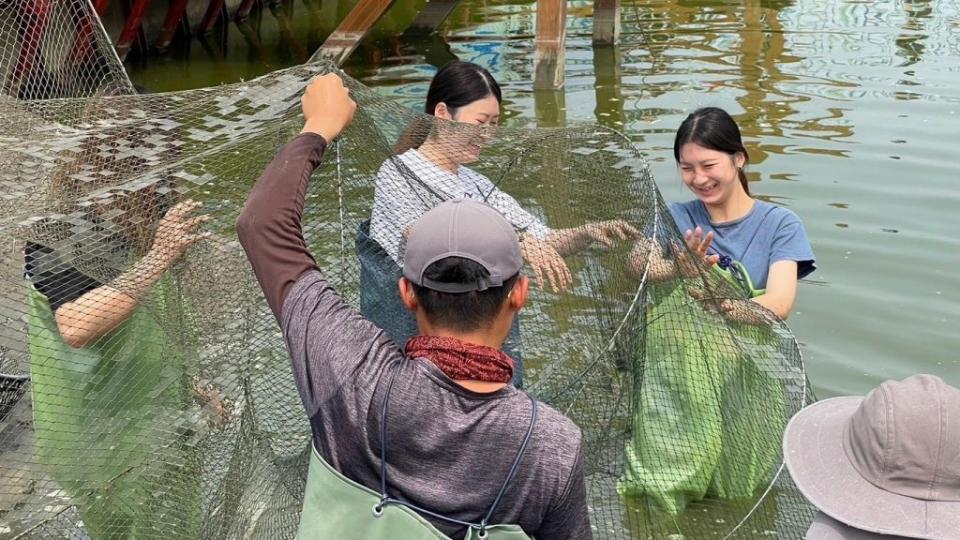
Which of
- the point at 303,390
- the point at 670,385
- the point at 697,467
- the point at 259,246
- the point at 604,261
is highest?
the point at 259,246

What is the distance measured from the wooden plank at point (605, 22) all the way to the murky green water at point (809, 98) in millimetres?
188

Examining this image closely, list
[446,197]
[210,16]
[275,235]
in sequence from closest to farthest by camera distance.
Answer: [275,235] → [446,197] → [210,16]

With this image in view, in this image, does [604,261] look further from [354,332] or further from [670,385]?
[354,332]

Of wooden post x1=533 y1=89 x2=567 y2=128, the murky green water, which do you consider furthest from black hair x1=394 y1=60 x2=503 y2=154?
wooden post x1=533 y1=89 x2=567 y2=128

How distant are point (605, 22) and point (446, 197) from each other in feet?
27.8

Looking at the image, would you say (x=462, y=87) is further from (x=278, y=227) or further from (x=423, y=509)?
(x=423, y=509)

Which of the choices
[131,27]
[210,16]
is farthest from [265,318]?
[210,16]

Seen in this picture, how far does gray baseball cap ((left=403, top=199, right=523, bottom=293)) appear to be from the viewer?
1612 millimetres

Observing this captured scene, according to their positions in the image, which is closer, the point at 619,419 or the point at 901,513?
the point at 901,513

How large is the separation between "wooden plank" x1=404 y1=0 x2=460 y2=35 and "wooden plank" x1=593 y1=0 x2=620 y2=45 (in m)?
1.54

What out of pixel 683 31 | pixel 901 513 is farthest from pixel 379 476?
pixel 683 31

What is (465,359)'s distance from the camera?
1.60 metres

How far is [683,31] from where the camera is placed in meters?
11.6

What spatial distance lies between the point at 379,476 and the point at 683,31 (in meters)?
10.6
